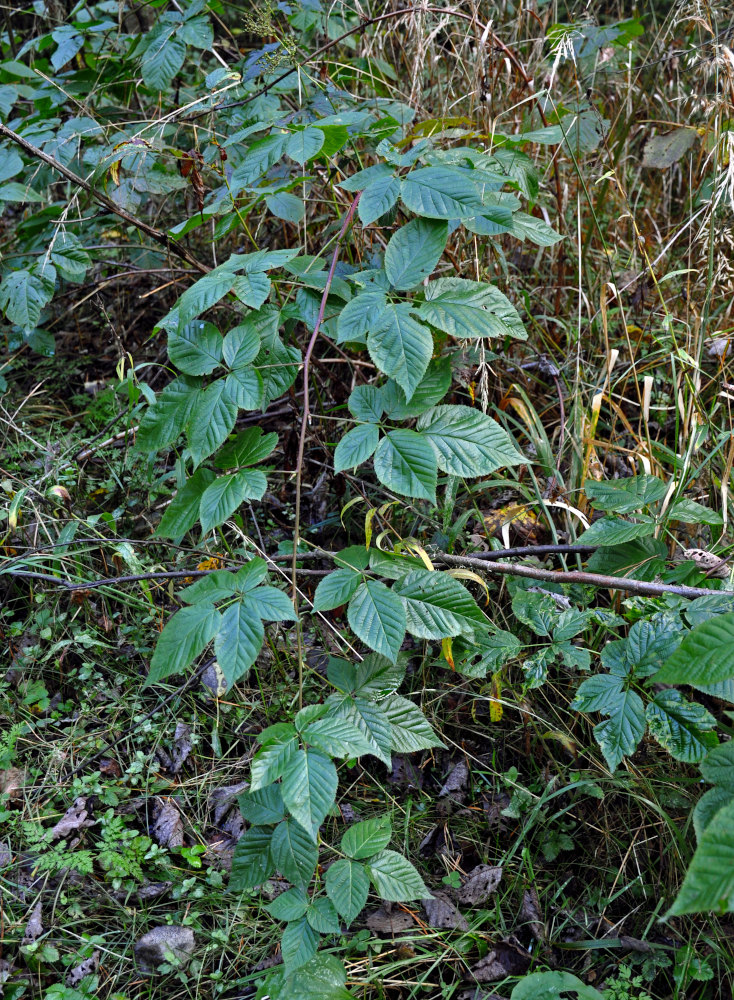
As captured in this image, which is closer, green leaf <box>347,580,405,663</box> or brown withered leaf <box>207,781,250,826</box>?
green leaf <box>347,580,405,663</box>

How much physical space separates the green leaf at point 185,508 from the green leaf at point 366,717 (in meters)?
0.50

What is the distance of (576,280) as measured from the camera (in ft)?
8.62

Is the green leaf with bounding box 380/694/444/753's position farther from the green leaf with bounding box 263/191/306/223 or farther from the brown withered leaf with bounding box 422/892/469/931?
the green leaf with bounding box 263/191/306/223

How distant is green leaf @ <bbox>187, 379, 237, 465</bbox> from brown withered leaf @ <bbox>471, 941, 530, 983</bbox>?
1216 millimetres

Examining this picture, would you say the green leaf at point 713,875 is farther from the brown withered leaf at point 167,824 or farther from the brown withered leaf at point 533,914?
the brown withered leaf at point 167,824

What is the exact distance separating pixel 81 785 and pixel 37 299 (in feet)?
4.46

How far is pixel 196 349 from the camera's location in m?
1.67

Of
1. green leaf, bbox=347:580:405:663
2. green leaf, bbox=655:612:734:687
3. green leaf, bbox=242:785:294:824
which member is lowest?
green leaf, bbox=242:785:294:824

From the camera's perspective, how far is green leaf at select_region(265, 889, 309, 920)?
4.49 feet

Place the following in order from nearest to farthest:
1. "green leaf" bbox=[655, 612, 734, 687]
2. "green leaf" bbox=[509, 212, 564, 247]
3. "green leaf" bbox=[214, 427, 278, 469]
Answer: "green leaf" bbox=[655, 612, 734, 687] → "green leaf" bbox=[214, 427, 278, 469] → "green leaf" bbox=[509, 212, 564, 247]

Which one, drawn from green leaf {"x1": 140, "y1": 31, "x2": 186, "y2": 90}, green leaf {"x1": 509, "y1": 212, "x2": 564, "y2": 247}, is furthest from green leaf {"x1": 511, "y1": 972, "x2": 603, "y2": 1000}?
green leaf {"x1": 140, "y1": 31, "x2": 186, "y2": 90}

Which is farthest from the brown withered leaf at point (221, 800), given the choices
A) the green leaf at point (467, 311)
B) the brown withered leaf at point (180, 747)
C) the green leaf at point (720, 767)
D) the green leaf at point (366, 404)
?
the green leaf at point (467, 311)

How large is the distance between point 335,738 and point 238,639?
242 millimetres

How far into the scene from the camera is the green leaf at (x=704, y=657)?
1158 millimetres
